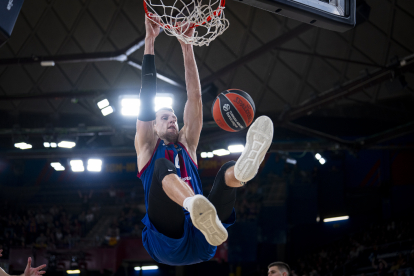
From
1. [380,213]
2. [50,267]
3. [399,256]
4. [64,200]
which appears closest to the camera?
[399,256]

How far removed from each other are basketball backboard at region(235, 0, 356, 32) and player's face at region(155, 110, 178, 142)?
5.61ft

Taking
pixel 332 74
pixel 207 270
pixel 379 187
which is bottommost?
pixel 207 270

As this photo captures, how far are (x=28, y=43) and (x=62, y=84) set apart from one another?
196cm

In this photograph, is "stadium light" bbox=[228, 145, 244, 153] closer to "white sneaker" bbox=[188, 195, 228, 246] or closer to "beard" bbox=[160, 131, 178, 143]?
"beard" bbox=[160, 131, 178, 143]

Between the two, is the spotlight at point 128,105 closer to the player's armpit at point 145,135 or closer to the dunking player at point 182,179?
the dunking player at point 182,179

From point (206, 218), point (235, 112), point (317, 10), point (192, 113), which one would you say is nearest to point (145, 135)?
point (192, 113)

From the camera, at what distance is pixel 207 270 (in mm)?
19219

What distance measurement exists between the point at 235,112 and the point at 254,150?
132 centimetres

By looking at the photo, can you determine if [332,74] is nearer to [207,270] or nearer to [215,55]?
[215,55]

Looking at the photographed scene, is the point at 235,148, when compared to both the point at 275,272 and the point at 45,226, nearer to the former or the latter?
the point at 275,272

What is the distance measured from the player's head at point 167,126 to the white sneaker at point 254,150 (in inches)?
41.7

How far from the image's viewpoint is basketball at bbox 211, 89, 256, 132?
533 centimetres

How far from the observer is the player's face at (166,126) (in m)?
4.85

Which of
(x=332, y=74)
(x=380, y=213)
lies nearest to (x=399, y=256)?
(x=380, y=213)
